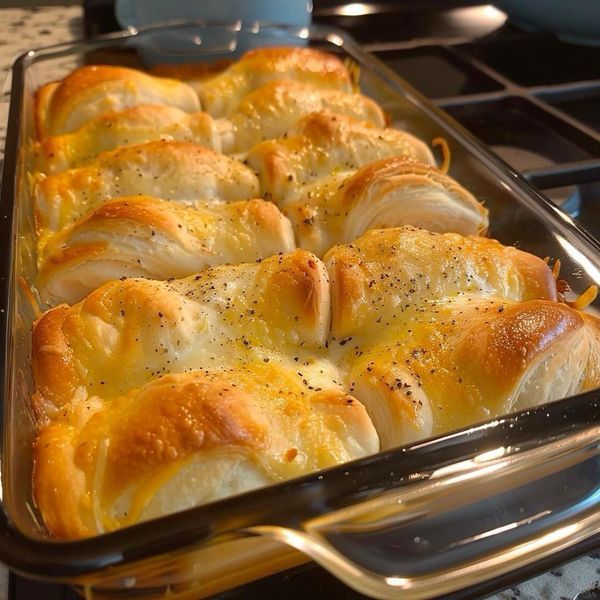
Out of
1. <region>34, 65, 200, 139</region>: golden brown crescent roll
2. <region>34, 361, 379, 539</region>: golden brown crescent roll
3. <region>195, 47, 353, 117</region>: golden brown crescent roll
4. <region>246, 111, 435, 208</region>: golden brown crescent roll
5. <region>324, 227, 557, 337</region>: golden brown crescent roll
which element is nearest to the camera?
<region>34, 361, 379, 539</region>: golden brown crescent roll

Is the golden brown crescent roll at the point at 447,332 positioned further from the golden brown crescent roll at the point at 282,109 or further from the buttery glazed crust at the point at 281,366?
the golden brown crescent roll at the point at 282,109

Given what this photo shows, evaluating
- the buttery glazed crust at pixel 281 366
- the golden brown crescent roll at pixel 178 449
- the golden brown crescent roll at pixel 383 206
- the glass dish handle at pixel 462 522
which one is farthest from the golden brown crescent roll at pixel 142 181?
the glass dish handle at pixel 462 522

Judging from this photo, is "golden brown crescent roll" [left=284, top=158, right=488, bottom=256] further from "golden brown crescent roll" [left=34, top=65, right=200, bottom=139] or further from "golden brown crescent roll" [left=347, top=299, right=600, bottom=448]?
"golden brown crescent roll" [left=34, top=65, right=200, bottom=139]

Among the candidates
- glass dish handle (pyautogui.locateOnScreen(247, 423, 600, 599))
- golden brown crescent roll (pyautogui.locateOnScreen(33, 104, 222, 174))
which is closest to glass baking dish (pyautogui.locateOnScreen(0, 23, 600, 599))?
glass dish handle (pyautogui.locateOnScreen(247, 423, 600, 599))

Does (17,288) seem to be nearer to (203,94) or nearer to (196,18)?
(203,94)

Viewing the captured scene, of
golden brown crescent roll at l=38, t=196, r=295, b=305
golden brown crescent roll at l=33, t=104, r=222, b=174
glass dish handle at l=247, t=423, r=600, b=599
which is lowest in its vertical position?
glass dish handle at l=247, t=423, r=600, b=599

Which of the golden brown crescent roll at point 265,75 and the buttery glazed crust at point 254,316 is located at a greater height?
the golden brown crescent roll at point 265,75

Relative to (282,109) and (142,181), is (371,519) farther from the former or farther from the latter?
(282,109)

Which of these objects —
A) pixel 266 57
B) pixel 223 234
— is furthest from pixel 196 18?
pixel 223 234
